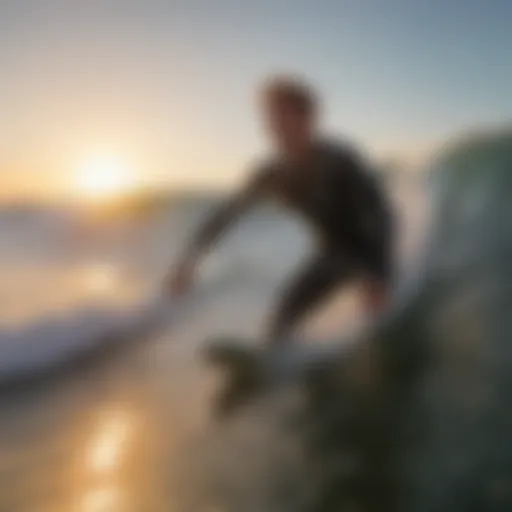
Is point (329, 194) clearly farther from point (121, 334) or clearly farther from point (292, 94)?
point (121, 334)

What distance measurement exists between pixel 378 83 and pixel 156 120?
0.25 metres

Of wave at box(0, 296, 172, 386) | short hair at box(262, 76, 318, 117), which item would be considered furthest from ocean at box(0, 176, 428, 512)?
short hair at box(262, 76, 318, 117)

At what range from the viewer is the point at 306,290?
0.97 m

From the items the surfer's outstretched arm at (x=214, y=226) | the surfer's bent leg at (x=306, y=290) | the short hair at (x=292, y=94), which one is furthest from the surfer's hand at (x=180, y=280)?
the short hair at (x=292, y=94)

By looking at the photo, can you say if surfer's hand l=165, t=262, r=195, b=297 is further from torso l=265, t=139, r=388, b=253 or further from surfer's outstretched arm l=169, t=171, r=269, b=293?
torso l=265, t=139, r=388, b=253

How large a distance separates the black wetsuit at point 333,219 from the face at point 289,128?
2 centimetres

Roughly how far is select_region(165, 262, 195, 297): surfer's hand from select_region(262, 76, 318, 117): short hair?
202 mm

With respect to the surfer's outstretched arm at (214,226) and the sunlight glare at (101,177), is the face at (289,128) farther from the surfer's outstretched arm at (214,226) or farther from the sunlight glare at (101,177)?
the sunlight glare at (101,177)

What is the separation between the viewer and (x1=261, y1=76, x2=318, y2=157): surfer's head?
972 mm

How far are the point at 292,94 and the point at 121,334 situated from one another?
320 millimetres

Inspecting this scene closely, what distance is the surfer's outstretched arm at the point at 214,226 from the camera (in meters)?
0.98

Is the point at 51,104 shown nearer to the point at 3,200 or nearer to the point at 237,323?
the point at 3,200

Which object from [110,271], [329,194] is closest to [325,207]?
[329,194]

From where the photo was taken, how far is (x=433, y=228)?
0.98 m
